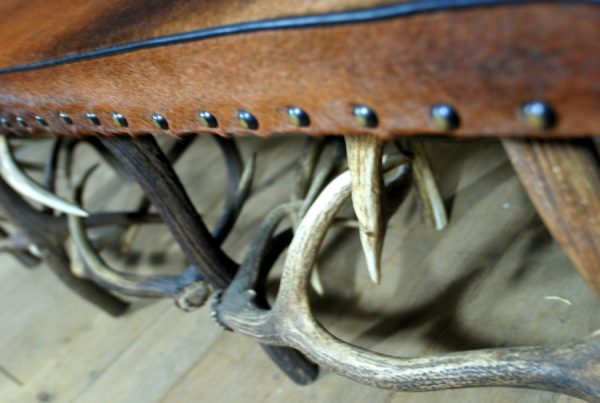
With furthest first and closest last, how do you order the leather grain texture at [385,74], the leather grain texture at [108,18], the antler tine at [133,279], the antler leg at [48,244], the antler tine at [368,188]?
the antler leg at [48,244] < the antler tine at [133,279] < the antler tine at [368,188] < the leather grain texture at [108,18] < the leather grain texture at [385,74]

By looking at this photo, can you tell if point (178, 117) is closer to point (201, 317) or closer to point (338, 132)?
point (338, 132)

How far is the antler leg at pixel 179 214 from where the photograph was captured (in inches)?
29.9

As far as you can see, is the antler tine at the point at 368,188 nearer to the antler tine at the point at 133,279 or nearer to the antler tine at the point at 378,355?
the antler tine at the point at 378,355

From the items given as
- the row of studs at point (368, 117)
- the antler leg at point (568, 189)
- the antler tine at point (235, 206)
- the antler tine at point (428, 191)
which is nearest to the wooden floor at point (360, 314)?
the antler tine at point (428, 191)

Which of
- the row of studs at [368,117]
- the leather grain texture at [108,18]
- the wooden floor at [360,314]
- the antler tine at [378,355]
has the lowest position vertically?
the wooden floor at [360,314]

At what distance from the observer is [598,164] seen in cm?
39

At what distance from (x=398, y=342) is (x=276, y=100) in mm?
523

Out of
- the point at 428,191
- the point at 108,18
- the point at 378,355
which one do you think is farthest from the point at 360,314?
the point at 108,18

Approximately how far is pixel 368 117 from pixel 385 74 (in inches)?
1.6

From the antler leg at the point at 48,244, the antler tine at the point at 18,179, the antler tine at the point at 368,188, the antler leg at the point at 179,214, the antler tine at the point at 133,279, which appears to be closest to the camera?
the antler tine at the point at 368,188

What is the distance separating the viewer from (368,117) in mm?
427

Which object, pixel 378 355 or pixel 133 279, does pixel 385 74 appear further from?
pixel 133 279

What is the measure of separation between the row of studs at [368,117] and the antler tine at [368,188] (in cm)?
11

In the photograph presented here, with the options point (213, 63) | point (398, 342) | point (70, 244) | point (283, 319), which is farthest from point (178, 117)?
point (70, 244)
